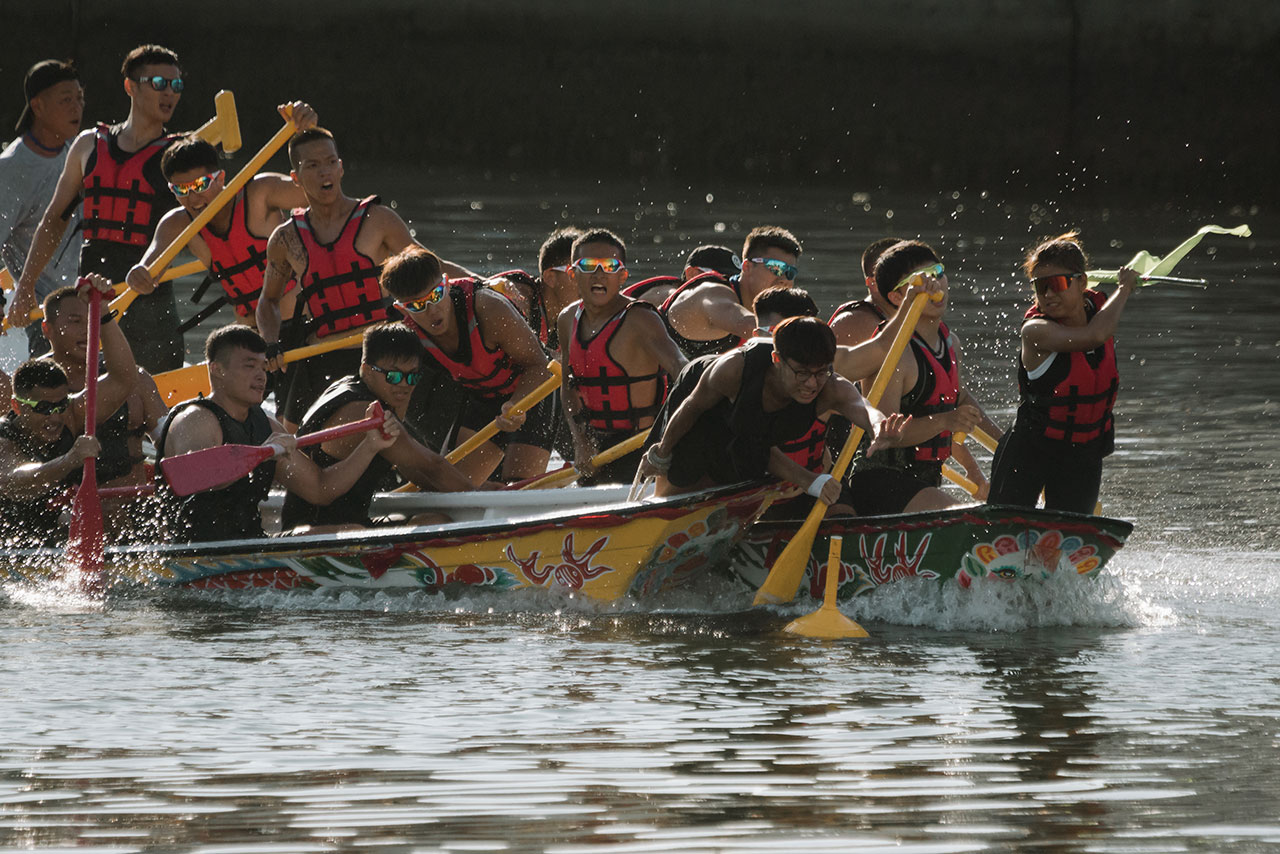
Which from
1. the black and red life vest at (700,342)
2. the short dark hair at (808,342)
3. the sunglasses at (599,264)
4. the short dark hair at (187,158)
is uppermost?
the short dark hair at (187,158)

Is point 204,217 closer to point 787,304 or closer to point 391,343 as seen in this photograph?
point 391,343

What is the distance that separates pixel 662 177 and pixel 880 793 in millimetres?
23854

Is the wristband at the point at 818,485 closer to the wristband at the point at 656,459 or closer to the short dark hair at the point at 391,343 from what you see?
the wristband at the point at 656,459

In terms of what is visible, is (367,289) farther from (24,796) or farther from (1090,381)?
(24,796)

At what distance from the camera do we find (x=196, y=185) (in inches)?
346

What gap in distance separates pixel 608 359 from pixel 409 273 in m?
0.83

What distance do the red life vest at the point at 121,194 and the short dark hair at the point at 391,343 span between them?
2506 mm

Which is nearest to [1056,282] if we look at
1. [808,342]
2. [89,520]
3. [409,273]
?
[808,342]

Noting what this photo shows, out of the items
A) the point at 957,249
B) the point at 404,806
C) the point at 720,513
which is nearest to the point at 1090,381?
the point at 720,513

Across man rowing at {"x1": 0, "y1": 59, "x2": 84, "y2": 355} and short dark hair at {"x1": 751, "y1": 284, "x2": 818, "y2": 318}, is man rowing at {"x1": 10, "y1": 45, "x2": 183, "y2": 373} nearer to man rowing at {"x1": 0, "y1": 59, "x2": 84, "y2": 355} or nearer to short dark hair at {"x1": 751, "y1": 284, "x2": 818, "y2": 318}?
man rowing at {"x1": 0, "y1": 59, "x2": 84, "y2": 355}

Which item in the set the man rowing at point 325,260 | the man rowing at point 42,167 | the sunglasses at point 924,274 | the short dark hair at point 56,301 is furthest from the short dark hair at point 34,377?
the sunglasses at point 924,274

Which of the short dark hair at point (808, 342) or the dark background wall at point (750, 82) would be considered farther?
Result: the dark background wall at point (750, 82)

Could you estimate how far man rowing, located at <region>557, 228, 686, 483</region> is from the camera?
299 inches

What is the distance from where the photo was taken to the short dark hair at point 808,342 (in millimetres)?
6434
